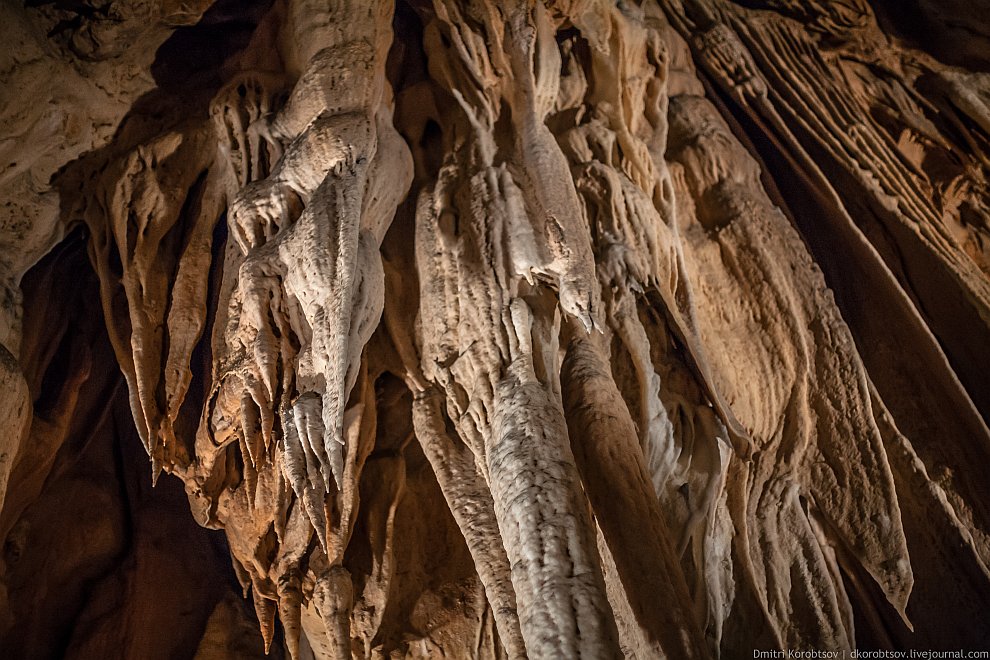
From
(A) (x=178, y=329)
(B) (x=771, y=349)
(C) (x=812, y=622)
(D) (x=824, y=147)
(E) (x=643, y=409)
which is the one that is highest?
(D) (x=824, y=147)

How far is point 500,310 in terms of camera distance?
2.59 meters

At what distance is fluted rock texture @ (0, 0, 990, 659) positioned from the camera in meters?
2.65

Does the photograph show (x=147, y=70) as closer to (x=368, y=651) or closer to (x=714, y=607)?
(x=368, y=651)

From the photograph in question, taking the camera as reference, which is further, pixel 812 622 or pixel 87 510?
pixel 87 510

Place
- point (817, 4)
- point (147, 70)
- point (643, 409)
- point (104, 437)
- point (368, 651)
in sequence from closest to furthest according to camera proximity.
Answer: point (643, 409), point (368, 651), point (147, 70), point (817, 4), point (104, 437)

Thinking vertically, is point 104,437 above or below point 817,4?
below

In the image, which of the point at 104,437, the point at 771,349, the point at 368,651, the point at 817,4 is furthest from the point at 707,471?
the point at 104,437

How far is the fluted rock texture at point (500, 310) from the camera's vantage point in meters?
2.65

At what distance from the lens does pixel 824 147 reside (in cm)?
367

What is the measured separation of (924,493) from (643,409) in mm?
1177

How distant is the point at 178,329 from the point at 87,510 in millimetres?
1600

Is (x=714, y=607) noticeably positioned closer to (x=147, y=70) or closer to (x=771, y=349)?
(x=771, y=349)

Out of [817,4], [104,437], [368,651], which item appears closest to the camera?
[368,651]

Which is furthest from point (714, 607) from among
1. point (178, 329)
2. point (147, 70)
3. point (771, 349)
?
point (147, 70)
